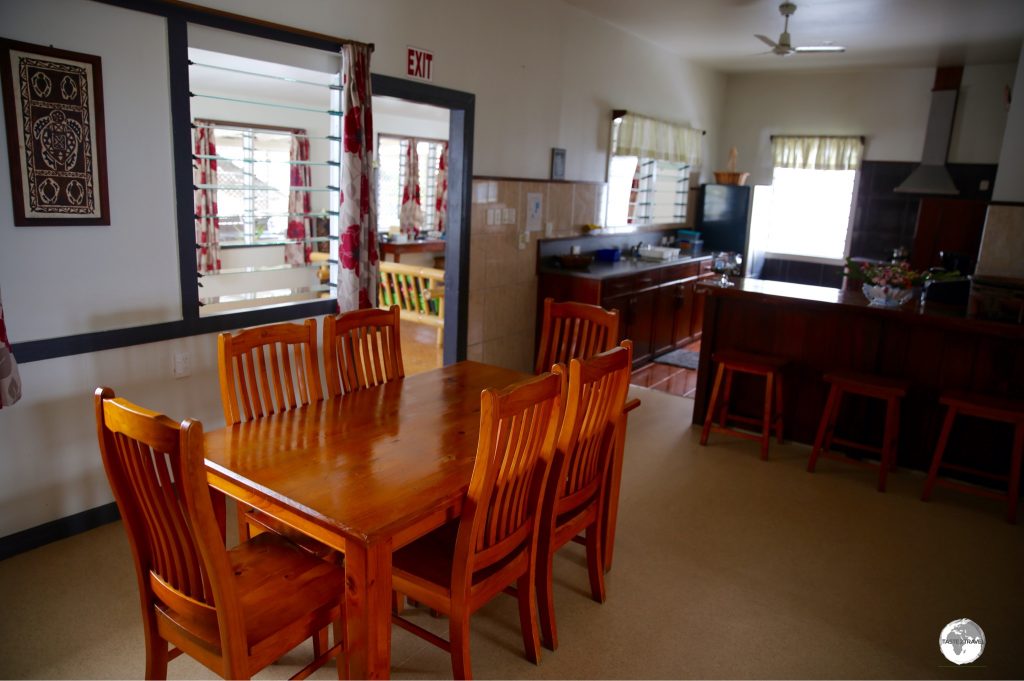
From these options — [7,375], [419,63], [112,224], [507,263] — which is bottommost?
[7,375]

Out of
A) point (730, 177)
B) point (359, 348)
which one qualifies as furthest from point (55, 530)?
point (730, 177)

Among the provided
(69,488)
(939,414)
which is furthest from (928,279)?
(69,488)

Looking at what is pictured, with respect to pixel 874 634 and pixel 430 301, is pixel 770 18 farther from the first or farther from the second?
pixel 874 634

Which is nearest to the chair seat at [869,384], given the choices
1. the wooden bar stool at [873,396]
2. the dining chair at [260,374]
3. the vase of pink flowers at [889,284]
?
the wooden bar stool at [873,396]

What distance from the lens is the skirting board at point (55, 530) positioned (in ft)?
8.59

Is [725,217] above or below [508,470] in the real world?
above

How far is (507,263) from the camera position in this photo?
484 centimetres

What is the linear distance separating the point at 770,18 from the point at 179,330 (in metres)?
4.52

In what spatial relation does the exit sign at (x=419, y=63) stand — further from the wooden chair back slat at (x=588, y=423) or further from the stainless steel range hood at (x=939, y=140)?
the stainless steel range hood at (x=939, y=140)

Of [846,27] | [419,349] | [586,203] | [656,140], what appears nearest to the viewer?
[846,27]

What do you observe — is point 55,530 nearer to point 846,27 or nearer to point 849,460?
point 849,460

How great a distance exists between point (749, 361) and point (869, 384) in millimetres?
644

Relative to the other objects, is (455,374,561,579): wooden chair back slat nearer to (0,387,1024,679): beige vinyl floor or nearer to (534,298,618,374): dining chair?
(0,387,1024,679): beige vinyl floor

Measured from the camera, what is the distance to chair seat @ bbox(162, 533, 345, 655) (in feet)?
5.38
